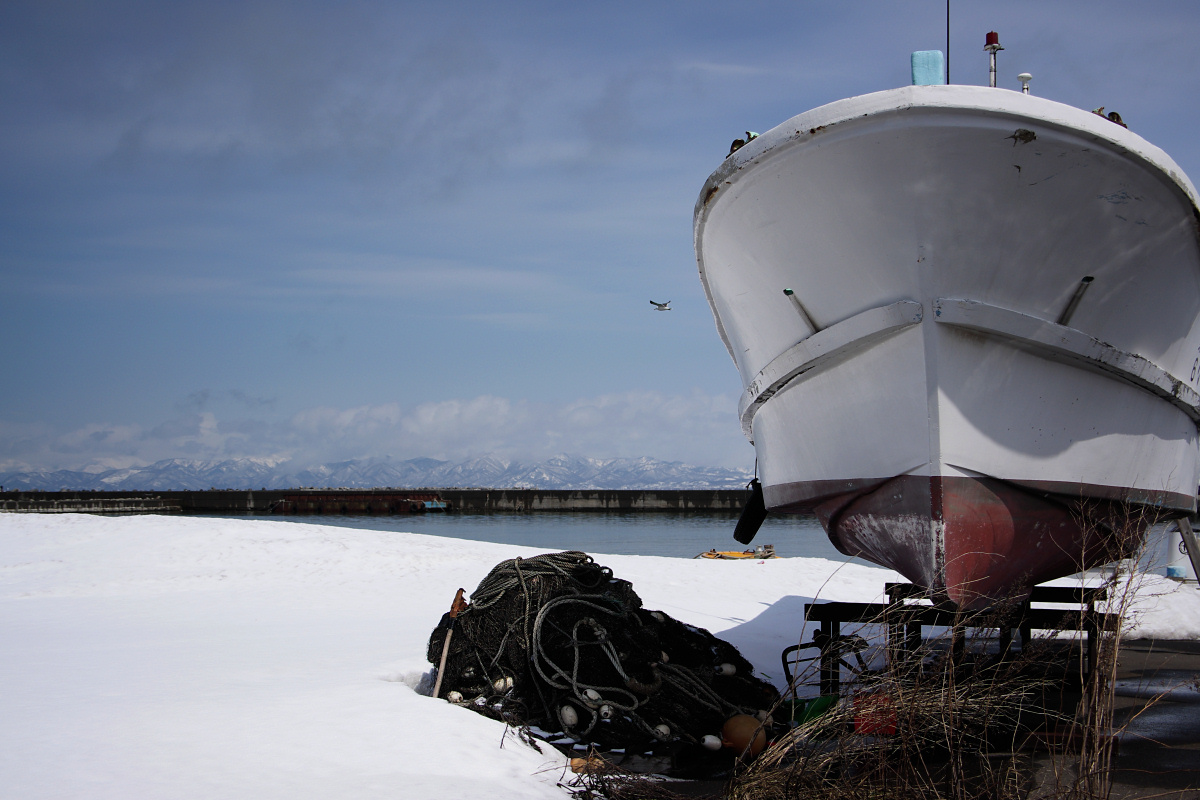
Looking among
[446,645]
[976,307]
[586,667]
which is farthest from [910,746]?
[446,645]

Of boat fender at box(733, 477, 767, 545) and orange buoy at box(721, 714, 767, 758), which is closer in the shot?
orange buoy at box(721, 714, 767, 758)

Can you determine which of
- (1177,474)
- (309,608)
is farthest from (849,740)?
(309,608)

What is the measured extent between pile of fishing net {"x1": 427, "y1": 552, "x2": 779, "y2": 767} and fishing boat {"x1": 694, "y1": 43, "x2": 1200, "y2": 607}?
1.29m

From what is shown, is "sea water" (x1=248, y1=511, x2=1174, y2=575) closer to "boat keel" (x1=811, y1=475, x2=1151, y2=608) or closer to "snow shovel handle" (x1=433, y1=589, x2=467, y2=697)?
"boat keel" (x1=811, y1=475, x2=1151, y2=608)

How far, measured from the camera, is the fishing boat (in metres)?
3.96

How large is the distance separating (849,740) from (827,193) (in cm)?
268

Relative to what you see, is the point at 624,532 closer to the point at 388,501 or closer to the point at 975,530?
the point at 388,501

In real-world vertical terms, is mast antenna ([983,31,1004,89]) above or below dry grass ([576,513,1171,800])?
above

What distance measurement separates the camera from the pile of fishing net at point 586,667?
4316 millimetres

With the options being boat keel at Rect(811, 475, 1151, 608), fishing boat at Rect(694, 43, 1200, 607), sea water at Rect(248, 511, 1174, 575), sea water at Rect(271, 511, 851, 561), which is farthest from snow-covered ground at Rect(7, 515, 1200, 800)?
sea water at Rect(271, 511, 851, 561)

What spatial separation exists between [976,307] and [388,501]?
5501 centimetres

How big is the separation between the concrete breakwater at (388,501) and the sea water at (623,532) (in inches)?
185

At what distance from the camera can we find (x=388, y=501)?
184 feet

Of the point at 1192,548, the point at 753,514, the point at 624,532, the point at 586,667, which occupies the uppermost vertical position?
the point at 753,514
